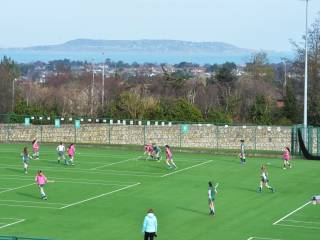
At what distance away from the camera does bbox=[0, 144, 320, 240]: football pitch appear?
32.8m

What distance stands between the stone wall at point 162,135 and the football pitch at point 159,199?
7.02 m

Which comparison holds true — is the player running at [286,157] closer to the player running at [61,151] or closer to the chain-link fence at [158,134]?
the chain-link fence at [158,134]

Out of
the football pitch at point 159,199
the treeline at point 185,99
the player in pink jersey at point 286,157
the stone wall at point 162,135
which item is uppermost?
the treeline at point 185,99

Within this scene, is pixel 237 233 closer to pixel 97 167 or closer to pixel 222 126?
pixel 97 167

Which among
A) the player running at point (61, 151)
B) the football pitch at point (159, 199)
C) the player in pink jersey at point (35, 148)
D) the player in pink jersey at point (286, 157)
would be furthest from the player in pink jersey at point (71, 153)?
the player in pink jersey at point (286, 157)

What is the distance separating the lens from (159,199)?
3994cm

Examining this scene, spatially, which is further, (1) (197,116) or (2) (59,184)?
(1) (197,116)

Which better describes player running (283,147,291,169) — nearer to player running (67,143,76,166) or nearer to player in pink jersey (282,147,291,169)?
player in pink jersey (282,147,291,169)

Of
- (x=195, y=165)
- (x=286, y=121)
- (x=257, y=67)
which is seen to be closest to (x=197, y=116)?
(x=286, y=121)

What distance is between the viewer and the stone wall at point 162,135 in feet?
211

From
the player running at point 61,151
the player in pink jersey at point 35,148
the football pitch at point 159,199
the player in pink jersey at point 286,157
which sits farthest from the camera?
the player in pink jersey at point 35,148

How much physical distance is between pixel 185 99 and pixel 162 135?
20.1m

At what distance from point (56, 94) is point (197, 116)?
1114 inches

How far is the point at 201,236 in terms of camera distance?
3162cm
